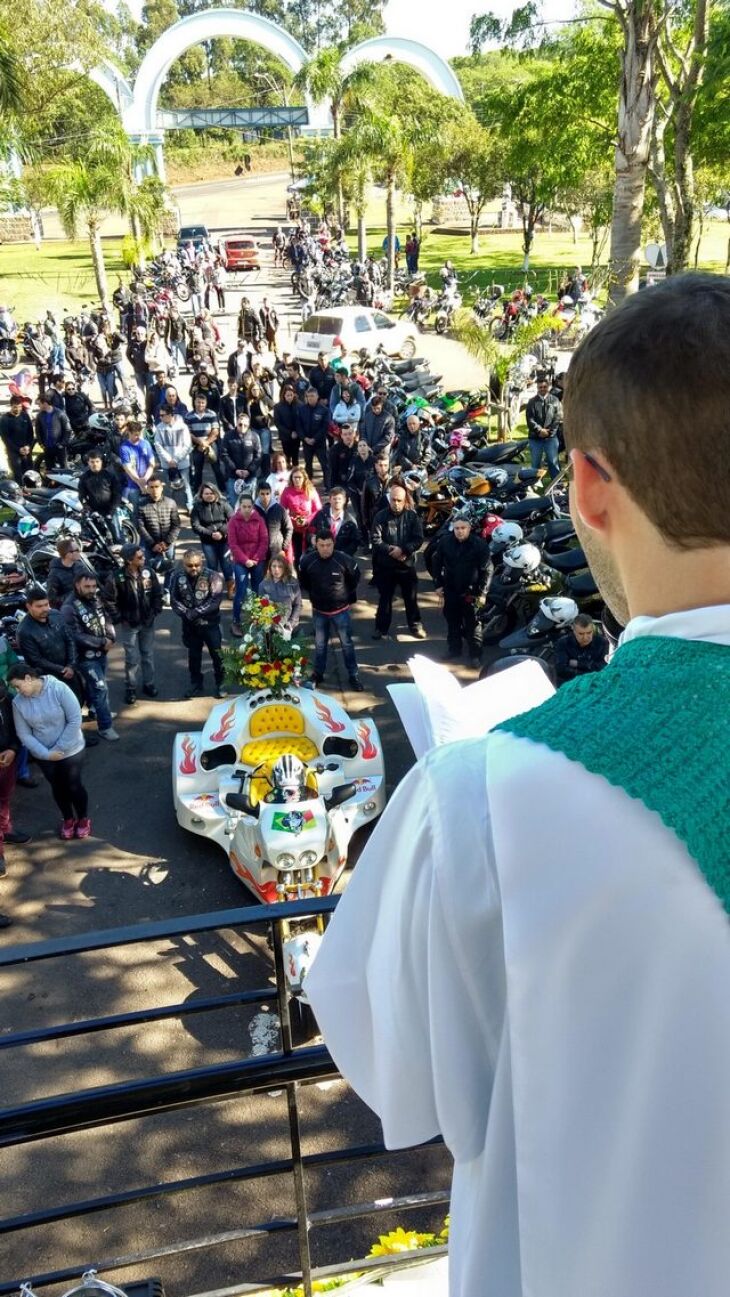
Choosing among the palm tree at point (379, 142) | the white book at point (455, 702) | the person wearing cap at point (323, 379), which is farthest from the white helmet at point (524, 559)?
the palm tree at point (379, 142)

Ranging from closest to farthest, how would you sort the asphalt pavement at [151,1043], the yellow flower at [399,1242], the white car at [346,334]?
the yellow flower at [399,1242]
the asphalt pavement at [151,1043]
the white car at [346,334]

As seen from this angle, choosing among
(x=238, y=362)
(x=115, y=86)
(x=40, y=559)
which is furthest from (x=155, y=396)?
(x=115, y=86)

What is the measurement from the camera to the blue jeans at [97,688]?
8570 millimetres

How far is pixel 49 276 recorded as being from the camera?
38344mm

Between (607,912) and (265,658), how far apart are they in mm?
6888

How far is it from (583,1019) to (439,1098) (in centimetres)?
20

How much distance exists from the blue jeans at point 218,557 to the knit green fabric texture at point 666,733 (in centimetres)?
1031

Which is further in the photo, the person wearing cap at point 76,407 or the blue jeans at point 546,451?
the person wearing cap at point 76,407

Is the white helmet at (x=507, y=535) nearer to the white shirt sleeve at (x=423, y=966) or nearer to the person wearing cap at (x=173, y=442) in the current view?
the person wearing cap at (x=173, y=442)

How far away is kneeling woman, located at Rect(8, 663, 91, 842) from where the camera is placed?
6965mm

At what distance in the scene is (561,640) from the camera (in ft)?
26.9

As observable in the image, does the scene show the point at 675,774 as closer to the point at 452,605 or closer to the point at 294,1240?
the point at 294,1240

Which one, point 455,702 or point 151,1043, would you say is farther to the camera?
point 151,1043

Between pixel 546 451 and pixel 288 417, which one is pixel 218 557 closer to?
pixel 288 417
